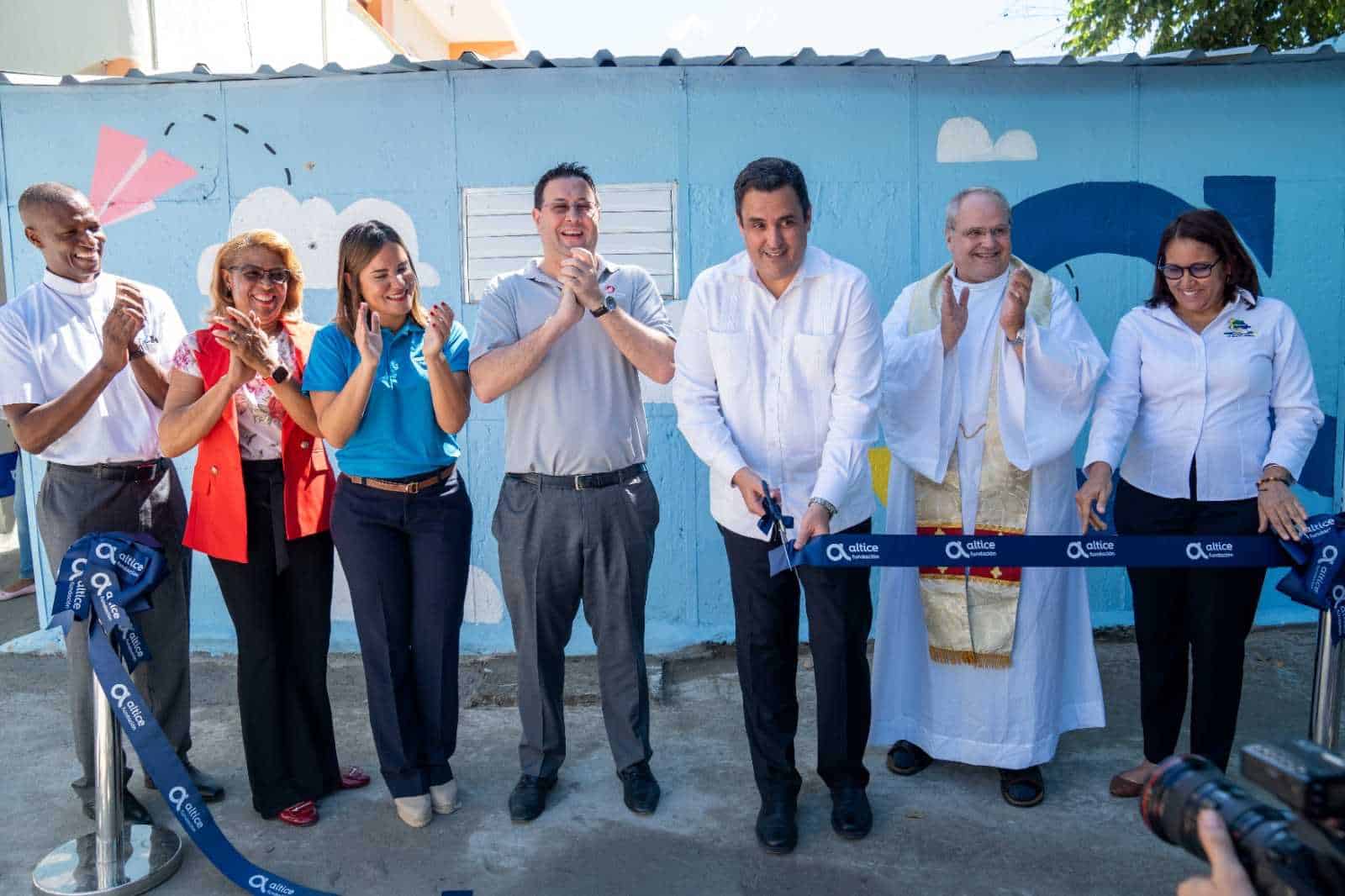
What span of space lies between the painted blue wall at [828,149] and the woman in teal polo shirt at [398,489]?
6.01ft

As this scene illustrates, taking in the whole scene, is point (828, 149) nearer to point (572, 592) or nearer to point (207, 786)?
point (572, 592)

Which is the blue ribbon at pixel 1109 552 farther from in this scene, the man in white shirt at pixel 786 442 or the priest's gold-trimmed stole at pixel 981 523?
the priest's gold-trimmed stole at pixel 981 523

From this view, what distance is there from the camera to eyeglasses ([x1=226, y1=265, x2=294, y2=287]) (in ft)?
11.1

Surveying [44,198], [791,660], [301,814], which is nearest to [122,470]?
[44,198]

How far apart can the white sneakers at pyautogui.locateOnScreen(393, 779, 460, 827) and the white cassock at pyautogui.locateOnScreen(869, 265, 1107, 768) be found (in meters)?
1.57

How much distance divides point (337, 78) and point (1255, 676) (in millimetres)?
4947

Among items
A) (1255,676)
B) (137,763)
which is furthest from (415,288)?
(1255,676)

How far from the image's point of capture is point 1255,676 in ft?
15.5

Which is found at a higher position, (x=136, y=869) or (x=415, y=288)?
(x=415, y=288)

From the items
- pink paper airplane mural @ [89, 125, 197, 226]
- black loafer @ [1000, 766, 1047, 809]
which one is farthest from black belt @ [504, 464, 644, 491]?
pink paper airplane mural @ [89, 125, 197, 226]

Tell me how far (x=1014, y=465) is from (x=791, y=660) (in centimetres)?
96

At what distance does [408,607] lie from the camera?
3508mm

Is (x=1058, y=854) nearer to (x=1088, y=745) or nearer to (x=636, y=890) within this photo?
(x=1088, y=745)

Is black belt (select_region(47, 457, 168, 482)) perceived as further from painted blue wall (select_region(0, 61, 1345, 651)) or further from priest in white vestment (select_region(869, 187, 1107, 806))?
priest in white vestment (select_region(869, 187, 1107, 806))
